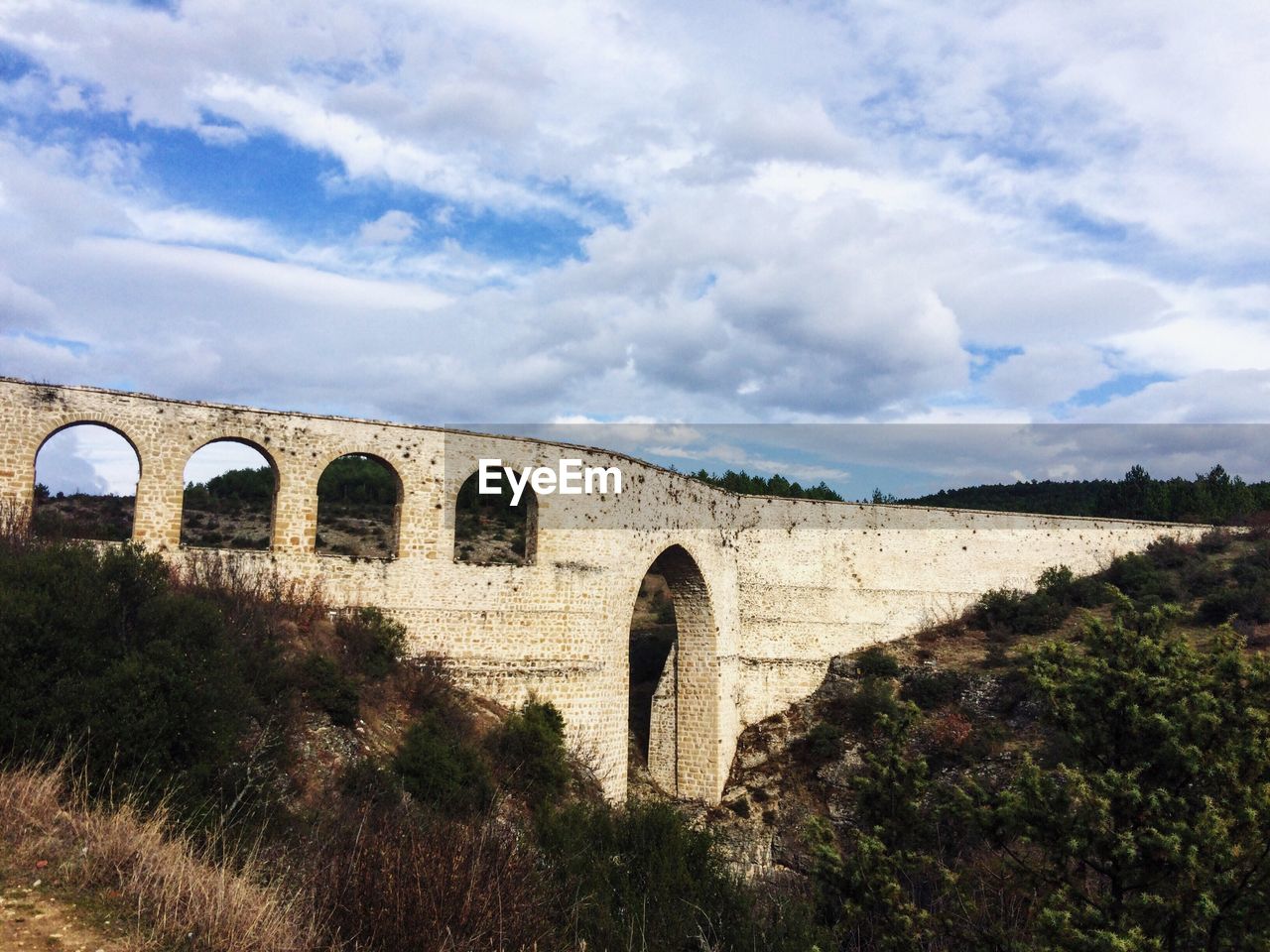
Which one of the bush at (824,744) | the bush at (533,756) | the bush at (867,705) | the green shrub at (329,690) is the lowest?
the bush at (824,744)

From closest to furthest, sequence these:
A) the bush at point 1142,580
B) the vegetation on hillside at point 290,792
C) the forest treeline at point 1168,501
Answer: the vegetation on hillside at point 290,792 < the bush at point 1142,580 < the forest treeline at point 1168,501

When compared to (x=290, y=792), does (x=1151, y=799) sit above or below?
above

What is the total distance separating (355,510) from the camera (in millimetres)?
31031

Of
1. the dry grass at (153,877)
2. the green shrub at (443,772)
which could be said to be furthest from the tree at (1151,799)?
the green shrub at (443,772)

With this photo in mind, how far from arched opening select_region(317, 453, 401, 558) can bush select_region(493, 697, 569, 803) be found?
24.9 feet

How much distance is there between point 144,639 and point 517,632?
7647 millimetres

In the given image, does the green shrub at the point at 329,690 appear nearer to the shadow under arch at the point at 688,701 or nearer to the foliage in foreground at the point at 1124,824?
the foliage in foreground at the point at 1124,824

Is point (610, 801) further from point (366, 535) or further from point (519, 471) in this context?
point (366, 535)

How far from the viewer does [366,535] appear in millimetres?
27609

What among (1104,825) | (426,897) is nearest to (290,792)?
(426,897)

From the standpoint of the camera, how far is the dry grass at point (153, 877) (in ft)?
18.7

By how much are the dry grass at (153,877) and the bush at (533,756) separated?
817cm

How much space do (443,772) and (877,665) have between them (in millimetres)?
15437

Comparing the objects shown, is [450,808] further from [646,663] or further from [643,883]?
[646,663]
